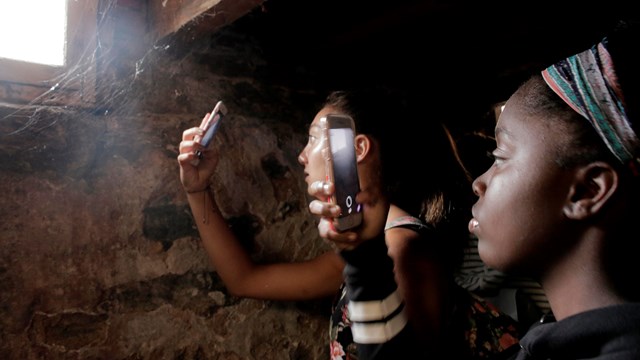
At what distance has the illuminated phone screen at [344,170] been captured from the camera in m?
0.98

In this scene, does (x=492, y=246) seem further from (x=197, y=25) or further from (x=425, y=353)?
(x=197, y=25)

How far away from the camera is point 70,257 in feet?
4.46

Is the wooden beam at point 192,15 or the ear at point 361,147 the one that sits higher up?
the wooden beam at point 192,15

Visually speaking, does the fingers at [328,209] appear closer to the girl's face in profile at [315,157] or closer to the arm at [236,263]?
the girl's face in profile at [315,157]

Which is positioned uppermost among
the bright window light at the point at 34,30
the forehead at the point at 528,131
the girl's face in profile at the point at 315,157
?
the bright window light at the point at 34,30

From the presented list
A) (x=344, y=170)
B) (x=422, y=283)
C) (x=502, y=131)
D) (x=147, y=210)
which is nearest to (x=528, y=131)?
(x=502, y=131)

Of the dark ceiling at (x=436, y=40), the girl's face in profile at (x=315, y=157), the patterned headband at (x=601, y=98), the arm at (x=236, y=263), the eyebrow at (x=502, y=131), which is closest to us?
the patterned headband at (x=601, y=98)

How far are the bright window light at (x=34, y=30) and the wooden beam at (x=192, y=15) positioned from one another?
→ 1.03 ft

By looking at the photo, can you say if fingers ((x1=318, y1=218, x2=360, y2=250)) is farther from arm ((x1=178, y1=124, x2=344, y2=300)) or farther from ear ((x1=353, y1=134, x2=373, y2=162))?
arm ((x1=178, y1=124, x2=344, y2=300))

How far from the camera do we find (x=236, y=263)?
1527mm

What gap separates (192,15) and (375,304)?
2.96 ft

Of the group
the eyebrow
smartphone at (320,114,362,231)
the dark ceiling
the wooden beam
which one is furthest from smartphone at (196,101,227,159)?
the eyebrow

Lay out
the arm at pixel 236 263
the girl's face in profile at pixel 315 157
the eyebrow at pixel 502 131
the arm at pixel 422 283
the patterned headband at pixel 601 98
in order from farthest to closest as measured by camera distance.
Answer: the arm at pixel 236 263 < the girl's face in profile at pixel 315 157 < the arm at pixel 422 283 < the eyebrow at pixel 502 131 < the patterned headband at pixel 601 98

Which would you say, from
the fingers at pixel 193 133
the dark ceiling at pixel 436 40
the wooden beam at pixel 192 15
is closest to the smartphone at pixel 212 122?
the fingers at pixel 193 133
